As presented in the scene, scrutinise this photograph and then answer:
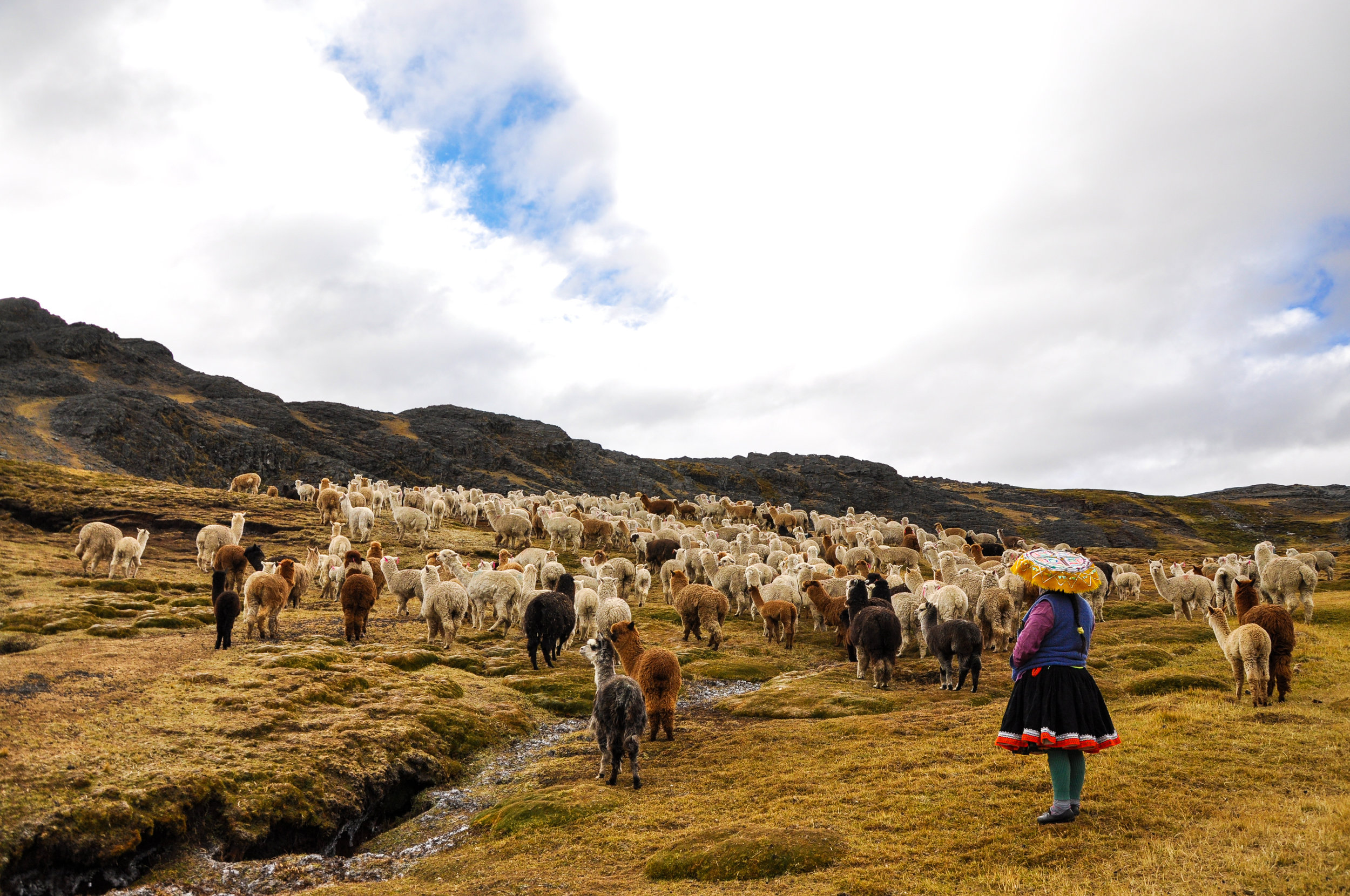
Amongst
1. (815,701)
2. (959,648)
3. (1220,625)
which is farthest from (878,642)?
(1220,625)

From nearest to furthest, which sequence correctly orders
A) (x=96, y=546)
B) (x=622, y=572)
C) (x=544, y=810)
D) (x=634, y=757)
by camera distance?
(x=544, y=810)
(x=634, y=757)
(x=96, y=546)
(x=622, y=572)

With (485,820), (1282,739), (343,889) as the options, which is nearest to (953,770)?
(1282,739)

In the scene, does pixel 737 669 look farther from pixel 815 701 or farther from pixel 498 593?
pixel 498 593

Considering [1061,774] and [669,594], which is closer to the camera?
[1061,774]

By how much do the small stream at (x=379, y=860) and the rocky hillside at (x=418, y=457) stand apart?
72258 millimetres

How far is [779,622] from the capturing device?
23.4m

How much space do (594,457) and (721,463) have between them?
2610 cm

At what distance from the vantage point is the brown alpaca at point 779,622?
22734mm

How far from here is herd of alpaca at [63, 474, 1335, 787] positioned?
44.4 feet

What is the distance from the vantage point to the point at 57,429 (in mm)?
70000

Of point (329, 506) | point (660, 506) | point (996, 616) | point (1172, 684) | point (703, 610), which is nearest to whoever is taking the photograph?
point (1172, 684)

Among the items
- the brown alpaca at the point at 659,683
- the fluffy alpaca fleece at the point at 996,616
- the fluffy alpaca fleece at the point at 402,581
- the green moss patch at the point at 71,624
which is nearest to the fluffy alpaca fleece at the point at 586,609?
the fluffy alpaca fleece at the point at 402,581

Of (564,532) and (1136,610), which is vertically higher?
(564,532)

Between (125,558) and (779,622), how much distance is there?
80.9 ft
